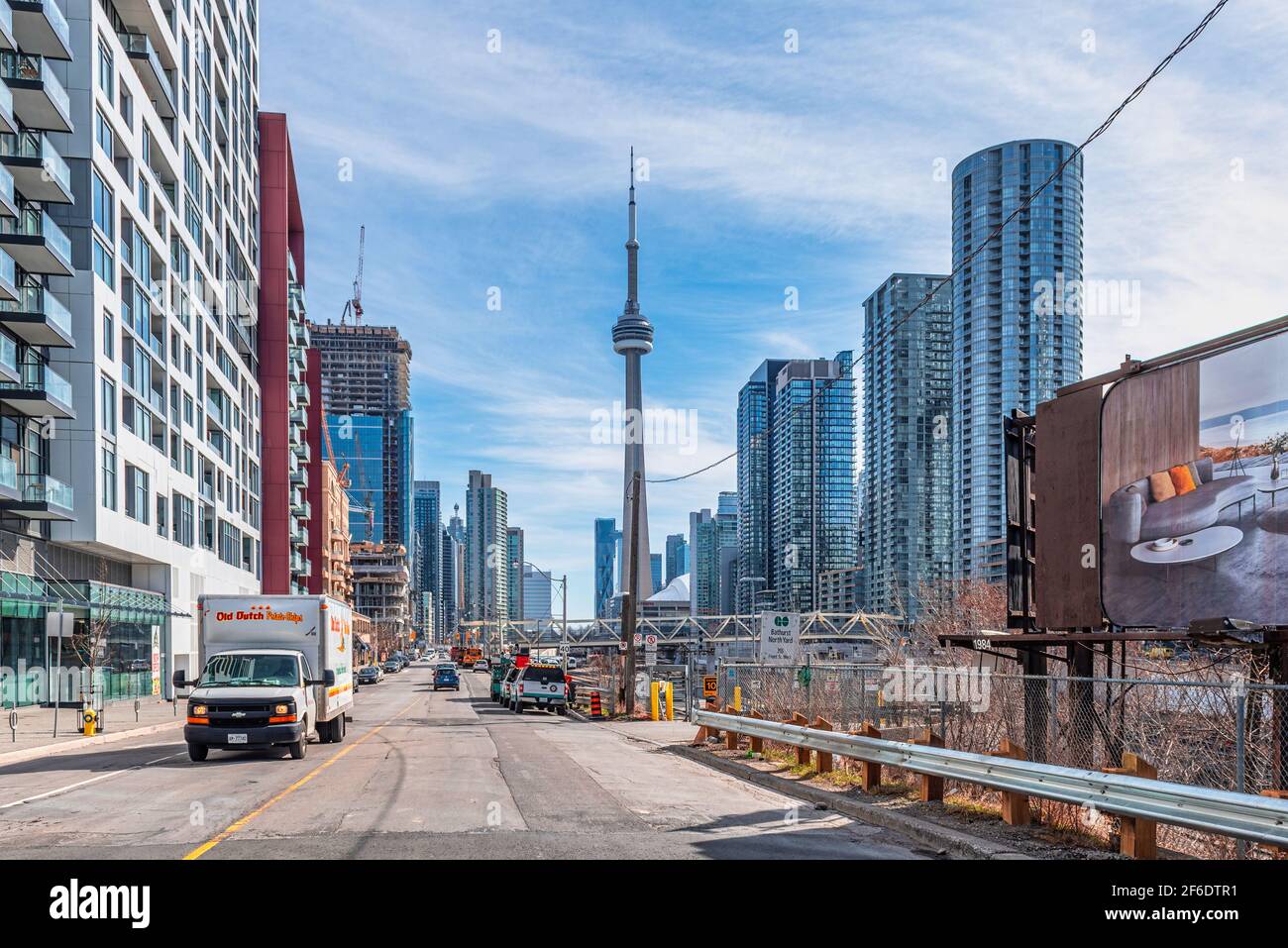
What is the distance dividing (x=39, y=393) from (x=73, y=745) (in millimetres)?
17488

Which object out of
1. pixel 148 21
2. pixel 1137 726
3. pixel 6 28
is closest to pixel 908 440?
pixel 148 21

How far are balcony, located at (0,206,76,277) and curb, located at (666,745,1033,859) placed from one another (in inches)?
1277

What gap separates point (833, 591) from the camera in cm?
13725

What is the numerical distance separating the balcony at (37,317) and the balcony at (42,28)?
8933 millimetres

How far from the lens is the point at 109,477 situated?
43156mm

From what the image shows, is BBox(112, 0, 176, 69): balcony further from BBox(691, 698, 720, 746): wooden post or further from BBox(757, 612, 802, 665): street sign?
BBox(691, 698, 720, 746): wooden post

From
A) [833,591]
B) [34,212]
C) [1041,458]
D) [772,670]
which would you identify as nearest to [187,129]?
[34,212]

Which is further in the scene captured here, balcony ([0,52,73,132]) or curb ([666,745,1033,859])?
balcony ([0,52,73,132])

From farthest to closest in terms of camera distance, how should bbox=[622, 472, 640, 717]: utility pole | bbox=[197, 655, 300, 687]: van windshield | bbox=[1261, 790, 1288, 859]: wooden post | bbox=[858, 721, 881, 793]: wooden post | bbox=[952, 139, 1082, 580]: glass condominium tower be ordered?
bbox=[952, 139, 1082, 580]: glass condominium tower → bbox=[622, 472, 640, 717]: utility pole → bbox=[197, 655, 300, 687]: van windshield → bbox=[858, 721, 881, 793]: wooden post → bbox=[1261, 790, 1288, 859]: wooden post

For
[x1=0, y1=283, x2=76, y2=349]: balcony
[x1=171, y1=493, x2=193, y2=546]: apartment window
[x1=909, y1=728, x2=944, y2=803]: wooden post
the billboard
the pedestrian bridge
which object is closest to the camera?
the billboard

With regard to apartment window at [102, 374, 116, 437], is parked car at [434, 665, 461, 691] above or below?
below

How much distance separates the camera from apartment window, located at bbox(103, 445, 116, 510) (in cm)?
4257

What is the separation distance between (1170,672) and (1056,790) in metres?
8.32

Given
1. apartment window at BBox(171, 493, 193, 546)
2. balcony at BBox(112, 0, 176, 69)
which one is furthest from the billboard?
balcony at BBox(112, 0, 176, 69)
